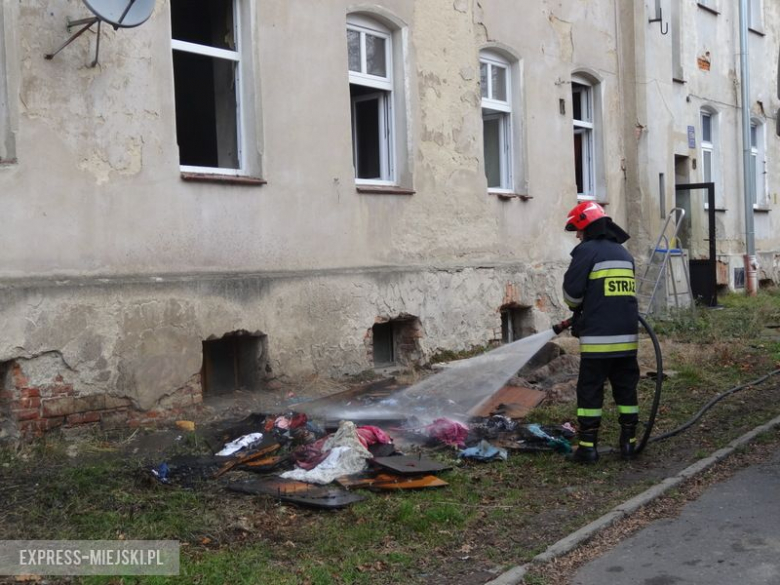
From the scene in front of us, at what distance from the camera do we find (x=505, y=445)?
741 centimetres

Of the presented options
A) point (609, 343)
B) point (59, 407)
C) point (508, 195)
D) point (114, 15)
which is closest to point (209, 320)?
point (59, 407)

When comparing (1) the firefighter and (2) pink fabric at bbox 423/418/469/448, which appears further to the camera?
(2) pink fabric at bbox 423/418/469/448

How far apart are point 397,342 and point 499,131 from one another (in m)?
3.76

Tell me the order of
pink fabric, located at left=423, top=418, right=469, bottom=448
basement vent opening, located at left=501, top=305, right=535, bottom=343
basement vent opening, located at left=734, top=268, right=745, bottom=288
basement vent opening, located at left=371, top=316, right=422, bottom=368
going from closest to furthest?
pink fabric, located at left=423, top=418, right=469, bottom=448
basement vent opening, located at left=371, top=316, right=422, bottom=368
basement vent opening, located at left=501, top=305, right=535, bottom=343
basement vent opening, located at left=734, top=268, right=745, bottom=288

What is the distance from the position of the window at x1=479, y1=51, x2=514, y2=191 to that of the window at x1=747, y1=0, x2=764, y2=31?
10211 millimetres

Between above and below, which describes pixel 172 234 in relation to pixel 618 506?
above

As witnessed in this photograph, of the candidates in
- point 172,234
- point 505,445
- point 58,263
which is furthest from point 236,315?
point 505,445

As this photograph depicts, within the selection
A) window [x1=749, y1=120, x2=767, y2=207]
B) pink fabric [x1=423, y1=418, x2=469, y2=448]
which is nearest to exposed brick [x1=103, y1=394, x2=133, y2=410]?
pink fabric [x1=423, y1=418, x2=469, y2=448]

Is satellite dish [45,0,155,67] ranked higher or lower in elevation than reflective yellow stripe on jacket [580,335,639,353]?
higher

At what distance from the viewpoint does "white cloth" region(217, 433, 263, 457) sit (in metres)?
7.12

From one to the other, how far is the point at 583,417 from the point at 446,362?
3930mm

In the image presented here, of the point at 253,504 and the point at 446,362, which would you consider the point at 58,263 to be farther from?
the point at 446,362

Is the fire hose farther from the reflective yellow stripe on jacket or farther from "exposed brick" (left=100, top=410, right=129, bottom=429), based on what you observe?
"exposed brick" (left=100, top=410, right=129, bottom=429)

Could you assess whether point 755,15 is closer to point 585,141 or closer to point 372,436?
point 585,141
